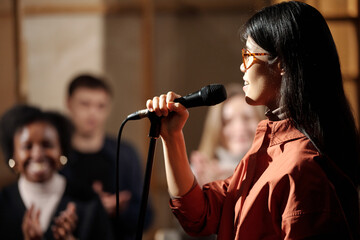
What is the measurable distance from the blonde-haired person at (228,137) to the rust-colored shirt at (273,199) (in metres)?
2.18

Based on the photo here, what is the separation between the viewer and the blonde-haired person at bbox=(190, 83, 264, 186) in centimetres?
356

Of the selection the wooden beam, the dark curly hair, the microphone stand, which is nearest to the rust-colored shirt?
the microphone stand

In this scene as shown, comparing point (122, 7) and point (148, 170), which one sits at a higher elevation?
point (122, 7)

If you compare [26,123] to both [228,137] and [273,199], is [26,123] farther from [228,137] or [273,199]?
[273,199]

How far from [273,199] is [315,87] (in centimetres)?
25

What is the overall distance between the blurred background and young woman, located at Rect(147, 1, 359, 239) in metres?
3.00

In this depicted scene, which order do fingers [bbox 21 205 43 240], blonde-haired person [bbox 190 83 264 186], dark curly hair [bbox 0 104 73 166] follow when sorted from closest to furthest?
fingers [bbox 21 205 43 240] < dark curly hair [bbox 0 104 73 166] < blonde-haired person [bbox 190 83 264 186]

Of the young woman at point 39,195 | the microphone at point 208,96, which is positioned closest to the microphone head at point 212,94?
the microphone at point 208,96

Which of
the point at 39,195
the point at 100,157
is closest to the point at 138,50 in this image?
the point at 100,157

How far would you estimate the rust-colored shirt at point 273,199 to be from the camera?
1.05 meters

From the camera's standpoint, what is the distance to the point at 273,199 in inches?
43.4

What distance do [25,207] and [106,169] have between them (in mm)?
620

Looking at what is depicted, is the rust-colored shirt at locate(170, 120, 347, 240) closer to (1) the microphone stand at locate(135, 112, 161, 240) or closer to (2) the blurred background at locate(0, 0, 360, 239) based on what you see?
(1) the microphone stand at locate(135, 112, 161, 240)

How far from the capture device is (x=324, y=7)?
8.78ft
